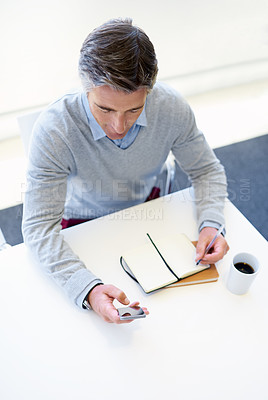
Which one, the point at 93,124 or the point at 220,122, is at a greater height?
the point at 93,124

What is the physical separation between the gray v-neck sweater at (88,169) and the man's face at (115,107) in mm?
89

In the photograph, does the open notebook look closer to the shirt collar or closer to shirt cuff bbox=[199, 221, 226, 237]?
shirt cuff bbox=[199, 221, 226, 237]

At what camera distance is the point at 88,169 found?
1.14 meters

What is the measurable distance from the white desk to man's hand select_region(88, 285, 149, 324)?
0.14ft

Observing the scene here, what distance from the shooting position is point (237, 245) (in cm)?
107

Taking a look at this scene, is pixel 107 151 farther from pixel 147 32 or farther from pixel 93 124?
pixel 147 32

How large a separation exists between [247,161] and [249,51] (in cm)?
101

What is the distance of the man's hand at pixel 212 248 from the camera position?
3.21ft

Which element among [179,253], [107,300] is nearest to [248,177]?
[179,253]

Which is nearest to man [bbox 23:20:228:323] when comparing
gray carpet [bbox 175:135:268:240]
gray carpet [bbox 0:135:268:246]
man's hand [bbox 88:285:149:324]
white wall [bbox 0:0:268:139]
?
man's hand [bbox 88:285:149:324]

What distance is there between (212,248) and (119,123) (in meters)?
0.47

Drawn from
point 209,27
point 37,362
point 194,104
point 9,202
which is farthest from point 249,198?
point 37,362

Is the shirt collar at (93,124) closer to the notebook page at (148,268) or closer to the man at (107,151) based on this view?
the man at (107,151)

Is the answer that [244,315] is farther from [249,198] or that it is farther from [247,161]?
[247,161]
